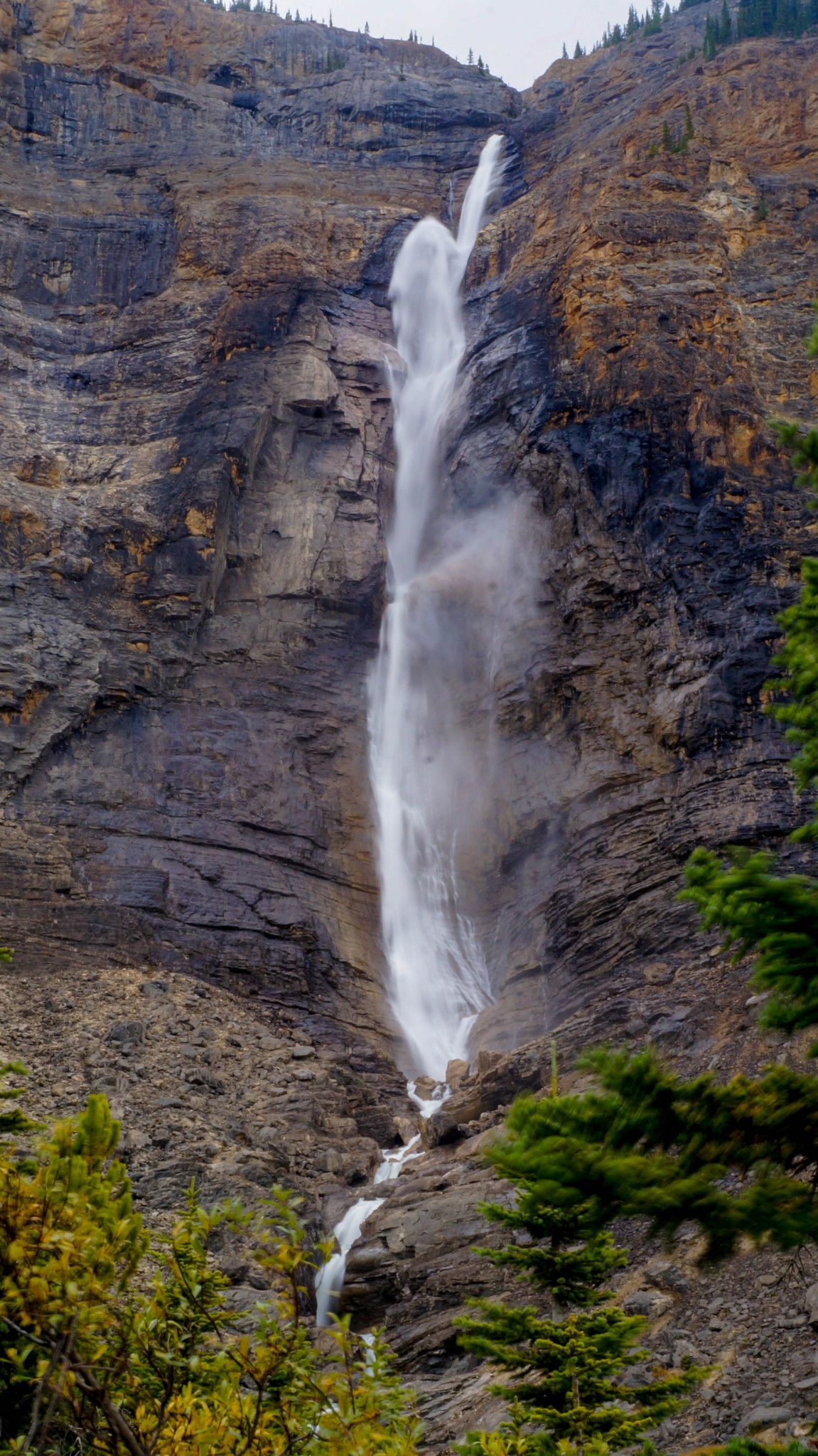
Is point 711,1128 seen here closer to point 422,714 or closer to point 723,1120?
point 723,1120

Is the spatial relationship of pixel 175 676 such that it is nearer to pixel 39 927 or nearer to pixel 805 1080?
pixel 39 927

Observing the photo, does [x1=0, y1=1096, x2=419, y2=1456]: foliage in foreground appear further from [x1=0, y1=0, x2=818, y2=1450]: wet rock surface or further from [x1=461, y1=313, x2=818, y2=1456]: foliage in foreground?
[x1=0, y1=0, x2=818, y2=1450]: wet rock surface

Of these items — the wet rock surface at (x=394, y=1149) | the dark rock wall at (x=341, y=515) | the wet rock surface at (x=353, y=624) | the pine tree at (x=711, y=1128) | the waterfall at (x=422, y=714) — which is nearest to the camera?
the pine tree at (x=711, y=1128)

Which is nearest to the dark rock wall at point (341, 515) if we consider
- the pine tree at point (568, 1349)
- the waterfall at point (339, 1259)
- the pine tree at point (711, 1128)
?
the waterfall at point (339, 1259)

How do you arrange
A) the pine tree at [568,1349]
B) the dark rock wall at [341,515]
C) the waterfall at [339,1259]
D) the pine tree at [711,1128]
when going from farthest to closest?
the dark rock wall at [341,515], the waterfall at [339,1259], the pine tree at [568,1349], the pine tree at [711,1128]

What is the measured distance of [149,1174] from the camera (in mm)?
23375

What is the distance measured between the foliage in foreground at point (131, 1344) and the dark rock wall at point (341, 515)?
23.4 m

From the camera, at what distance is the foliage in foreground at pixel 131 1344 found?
4570mm

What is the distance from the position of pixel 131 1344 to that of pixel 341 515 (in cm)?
3870

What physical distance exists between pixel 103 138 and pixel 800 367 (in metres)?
36.3

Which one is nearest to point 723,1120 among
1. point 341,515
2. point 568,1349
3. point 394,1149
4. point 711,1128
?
point 711,1128

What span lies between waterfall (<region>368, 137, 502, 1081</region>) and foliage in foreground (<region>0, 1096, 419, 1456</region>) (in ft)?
85.3

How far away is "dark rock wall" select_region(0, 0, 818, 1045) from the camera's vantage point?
32250mm

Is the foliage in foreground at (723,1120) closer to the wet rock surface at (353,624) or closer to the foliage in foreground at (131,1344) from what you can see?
the foliage in foreground at (131,1344)
